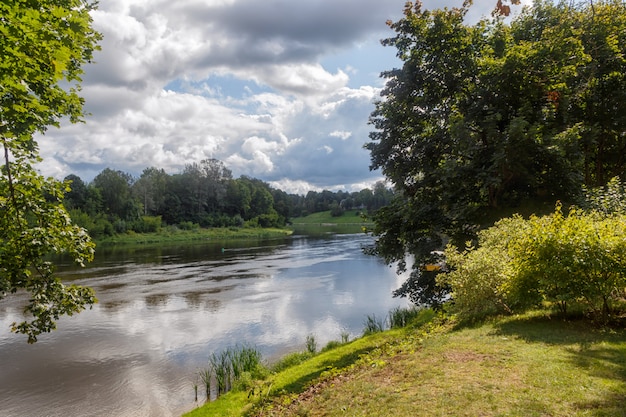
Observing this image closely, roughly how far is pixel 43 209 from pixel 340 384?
6.44 meters

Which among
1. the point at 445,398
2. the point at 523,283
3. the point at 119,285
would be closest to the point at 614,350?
the point at 523,283

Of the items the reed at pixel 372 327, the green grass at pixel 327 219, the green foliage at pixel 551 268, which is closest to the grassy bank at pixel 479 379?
the green foliage at pixel 551 268

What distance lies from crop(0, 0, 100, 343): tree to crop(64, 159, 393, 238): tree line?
2948 inches

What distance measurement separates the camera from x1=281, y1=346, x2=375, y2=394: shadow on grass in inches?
362

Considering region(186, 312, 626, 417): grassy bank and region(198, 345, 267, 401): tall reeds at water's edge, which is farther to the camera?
region(198, 345, 267, 401): tall reeds at water's edge

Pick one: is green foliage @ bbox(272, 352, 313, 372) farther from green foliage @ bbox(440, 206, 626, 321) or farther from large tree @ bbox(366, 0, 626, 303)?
green foliage @ bbox(440, 206, 626, 321)

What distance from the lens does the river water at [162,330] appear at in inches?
508

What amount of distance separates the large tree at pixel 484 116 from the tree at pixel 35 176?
35.2 ft

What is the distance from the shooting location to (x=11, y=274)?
268 inches

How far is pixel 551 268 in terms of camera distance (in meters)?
7.92

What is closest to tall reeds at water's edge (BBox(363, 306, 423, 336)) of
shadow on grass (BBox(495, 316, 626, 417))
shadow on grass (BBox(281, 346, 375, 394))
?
shadow on grass (BBox(281, 346, 375, 394))

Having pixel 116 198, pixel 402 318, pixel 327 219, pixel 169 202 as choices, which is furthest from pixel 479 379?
pixel 327 219

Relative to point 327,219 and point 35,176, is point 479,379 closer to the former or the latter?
point 35,176

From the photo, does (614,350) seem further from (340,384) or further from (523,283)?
(340,384)
